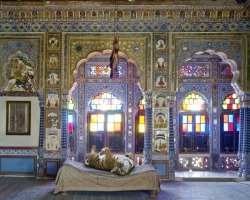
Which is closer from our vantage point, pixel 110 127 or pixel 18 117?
pixel 18 117

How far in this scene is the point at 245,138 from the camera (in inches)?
420

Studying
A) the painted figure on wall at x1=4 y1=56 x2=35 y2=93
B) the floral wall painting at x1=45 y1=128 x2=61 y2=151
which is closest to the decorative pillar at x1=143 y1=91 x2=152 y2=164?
the floral wall painting at x1=45 y1=128 x2=61 y2=151

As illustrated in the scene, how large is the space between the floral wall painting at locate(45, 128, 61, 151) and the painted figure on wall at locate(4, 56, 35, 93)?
1334mm

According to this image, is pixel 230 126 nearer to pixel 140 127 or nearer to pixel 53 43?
pixel 140 127

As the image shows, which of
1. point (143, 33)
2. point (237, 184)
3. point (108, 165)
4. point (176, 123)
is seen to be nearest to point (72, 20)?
point (143, 33)

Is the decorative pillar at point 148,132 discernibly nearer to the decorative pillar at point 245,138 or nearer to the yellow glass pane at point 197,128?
the decorative pillar at point 245,138

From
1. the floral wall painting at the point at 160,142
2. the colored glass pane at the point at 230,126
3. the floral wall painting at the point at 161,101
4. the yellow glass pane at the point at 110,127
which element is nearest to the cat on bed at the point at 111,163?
the floral wall painting at the point at 160,142

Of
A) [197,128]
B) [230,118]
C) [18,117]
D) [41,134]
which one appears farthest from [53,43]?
[230,118]

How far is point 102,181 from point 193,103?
6.22 meters

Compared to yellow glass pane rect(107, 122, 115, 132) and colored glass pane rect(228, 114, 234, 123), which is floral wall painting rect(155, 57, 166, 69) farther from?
colored glass pane rect(228, 114, 234, 123)

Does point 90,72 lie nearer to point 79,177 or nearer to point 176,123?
point 176,123

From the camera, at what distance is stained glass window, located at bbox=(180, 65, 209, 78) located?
13516mm

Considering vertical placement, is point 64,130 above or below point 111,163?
above

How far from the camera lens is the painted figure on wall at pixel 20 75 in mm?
10812
